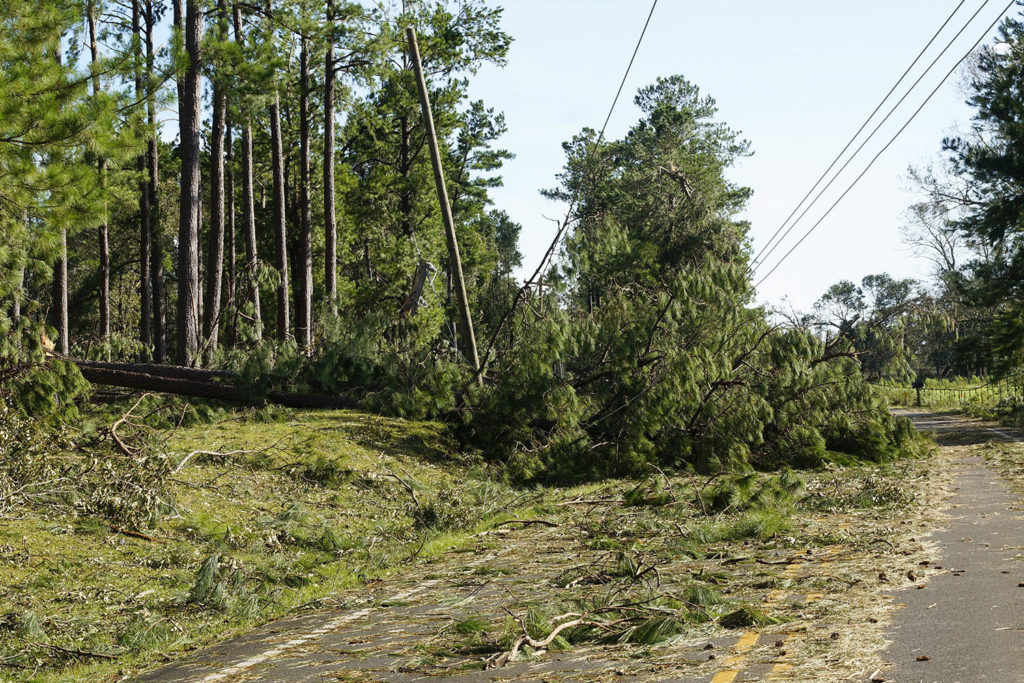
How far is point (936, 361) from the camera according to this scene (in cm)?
8256

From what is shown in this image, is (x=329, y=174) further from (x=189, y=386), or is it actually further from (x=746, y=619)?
(x=746, y=619)

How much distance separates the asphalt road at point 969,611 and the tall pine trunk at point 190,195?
542 inches

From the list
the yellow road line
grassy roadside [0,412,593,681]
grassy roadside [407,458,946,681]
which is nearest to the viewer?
the yellow road line

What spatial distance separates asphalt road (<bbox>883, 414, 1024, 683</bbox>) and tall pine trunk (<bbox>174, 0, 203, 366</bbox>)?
13777mm

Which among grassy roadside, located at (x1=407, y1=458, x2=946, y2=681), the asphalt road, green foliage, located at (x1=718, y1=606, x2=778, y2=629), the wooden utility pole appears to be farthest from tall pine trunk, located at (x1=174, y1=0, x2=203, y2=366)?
green foliage, located at (x1=718, y1=606, x2=778, y2=629)

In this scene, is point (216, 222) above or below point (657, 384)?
above

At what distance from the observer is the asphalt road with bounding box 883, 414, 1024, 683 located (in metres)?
4.25

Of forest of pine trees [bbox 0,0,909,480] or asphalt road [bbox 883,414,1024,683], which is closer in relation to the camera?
asphalt road [bbox 883,414,1024,683]

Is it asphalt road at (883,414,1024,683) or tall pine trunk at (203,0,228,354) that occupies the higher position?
tall pine trunk at (203,0,228,354)

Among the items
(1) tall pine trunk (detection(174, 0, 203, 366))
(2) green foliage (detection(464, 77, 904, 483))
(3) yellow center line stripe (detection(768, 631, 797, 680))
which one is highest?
(1) tall pine trunk (detection(174, 0, 203, 366))

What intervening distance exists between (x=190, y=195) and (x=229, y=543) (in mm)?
11101

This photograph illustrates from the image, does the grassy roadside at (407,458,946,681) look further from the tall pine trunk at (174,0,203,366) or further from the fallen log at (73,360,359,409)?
the tall pine trunk at (174,0,203,366)

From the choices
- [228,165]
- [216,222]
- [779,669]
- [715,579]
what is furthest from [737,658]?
[228,165]

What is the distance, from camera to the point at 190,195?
17906 mm
